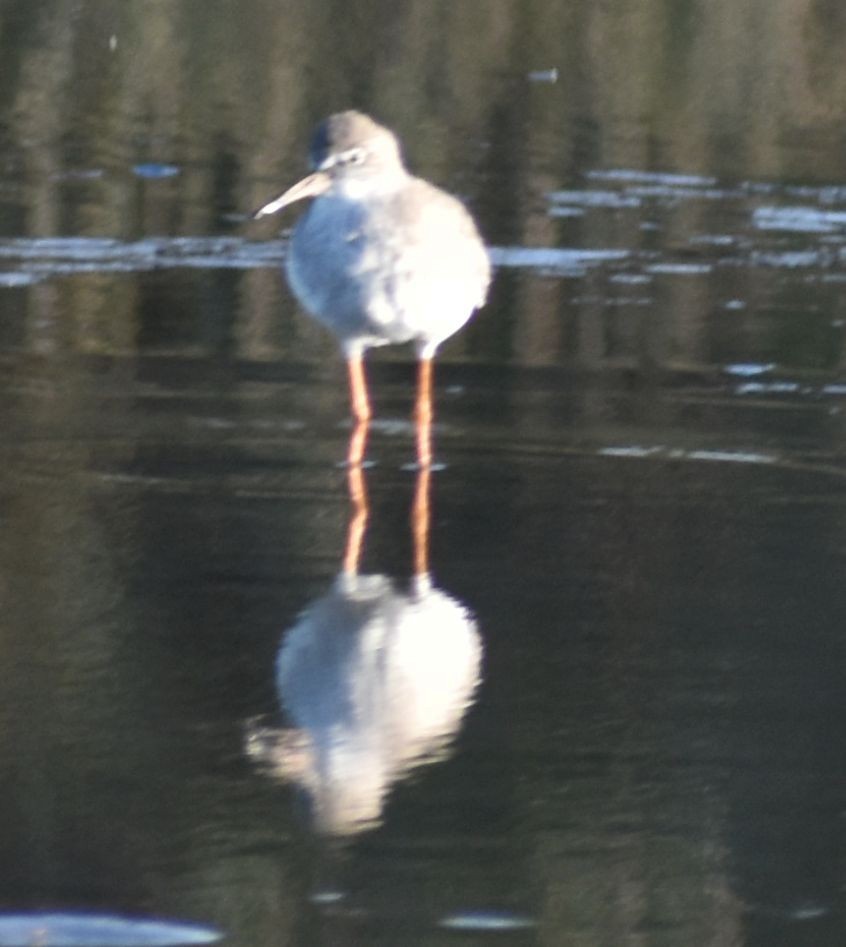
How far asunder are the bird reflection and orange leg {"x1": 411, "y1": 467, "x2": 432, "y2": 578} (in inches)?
0.5

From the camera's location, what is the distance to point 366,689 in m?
5.34

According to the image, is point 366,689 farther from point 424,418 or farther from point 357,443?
point 424,418

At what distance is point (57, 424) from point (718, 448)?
80.7 inches

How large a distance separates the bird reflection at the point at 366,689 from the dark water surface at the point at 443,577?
0.01 meters

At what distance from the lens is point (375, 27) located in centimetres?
2052

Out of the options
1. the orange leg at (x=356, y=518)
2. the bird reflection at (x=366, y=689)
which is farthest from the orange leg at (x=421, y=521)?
the orange leg at (x=356, y=518)

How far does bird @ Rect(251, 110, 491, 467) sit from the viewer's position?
7.86 meters

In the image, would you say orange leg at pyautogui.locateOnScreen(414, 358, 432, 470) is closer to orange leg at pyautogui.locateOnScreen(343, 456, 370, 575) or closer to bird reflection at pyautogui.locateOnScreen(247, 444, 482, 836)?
orange leg at pyautogui.locateOnScreen(343, 456, 370, 575)

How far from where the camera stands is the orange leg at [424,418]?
7.73m

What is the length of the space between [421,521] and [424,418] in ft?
3.64

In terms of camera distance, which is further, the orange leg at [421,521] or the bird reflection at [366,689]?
the orange leg at [421,521]

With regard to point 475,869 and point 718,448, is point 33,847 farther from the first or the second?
point 718,448

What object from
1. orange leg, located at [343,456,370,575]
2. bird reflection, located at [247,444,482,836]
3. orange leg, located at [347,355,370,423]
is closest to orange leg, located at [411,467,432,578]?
bird reflection, located at [247,444,482,836]

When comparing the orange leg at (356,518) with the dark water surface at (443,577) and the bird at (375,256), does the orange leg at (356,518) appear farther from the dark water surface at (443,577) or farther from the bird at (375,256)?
the bird at (375,256)
